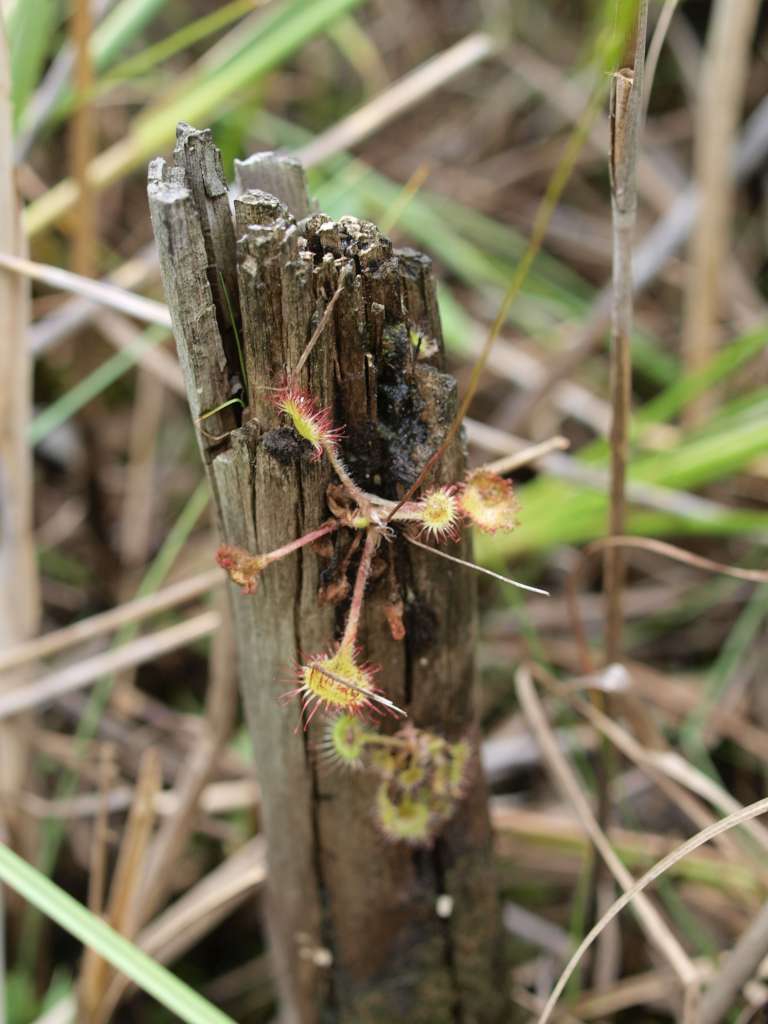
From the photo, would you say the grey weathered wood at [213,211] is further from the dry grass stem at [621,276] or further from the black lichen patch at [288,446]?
the dry grass stem at [621,276]

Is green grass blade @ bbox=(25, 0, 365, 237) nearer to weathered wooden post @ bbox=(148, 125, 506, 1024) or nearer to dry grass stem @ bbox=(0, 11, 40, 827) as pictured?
dry grass stem @ bbox=(0, 11, 40, 827)

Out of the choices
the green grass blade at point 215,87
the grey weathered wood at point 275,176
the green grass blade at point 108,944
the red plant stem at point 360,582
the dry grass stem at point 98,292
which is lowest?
the green grass blade at point 108,944

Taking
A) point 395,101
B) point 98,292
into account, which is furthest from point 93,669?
point 395,101

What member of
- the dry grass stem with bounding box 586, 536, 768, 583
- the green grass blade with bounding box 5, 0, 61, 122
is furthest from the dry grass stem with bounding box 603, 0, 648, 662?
the green grass blade with bounding box 5, 0, 61, 122

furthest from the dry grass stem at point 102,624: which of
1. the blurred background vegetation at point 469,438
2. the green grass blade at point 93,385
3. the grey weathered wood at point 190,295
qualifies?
the grey weathered wood at point 190,295

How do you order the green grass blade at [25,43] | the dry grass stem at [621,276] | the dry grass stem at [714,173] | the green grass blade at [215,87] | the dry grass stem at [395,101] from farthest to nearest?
the dry grass stem at [714,173]
the dry grass stem at [395,101]
the green grass blade at [215,87]
the green grass blade at [25,43]
the dry grass stem at [621,276]

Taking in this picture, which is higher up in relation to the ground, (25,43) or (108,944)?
(25,43)

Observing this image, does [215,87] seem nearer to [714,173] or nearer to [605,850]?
[714,173]
